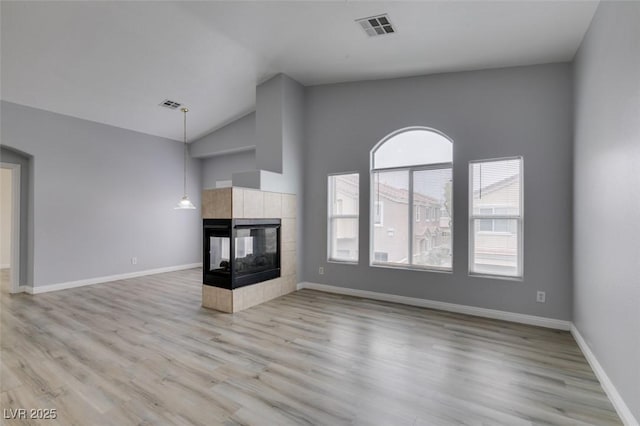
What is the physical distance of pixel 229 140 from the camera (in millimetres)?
7133

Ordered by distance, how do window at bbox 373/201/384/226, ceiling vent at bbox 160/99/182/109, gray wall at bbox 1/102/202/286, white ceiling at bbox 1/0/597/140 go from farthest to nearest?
ceiling vent at bbox 160/99/182/109 < gray wall at bbox 1/102/202/286 < window at bbox 373/201/384/226 < white ceiling at bbox 1/0/597/140

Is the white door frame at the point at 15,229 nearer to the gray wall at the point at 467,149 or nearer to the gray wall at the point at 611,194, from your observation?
the gray wall at the point at 467,149

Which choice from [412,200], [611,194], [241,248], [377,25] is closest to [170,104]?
[241,248]

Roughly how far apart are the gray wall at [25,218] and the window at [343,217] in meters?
5.19

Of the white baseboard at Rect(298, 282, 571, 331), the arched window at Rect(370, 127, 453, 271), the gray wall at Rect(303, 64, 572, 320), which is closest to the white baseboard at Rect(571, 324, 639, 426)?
the white baseboard at Rect(298, 282, 571, 331)

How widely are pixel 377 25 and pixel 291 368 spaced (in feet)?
12.3

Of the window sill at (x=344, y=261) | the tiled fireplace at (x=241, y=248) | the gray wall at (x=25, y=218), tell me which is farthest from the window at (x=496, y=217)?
the gray wall at (x=25, y=218)

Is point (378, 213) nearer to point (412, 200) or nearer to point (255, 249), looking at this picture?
point (412, 200)

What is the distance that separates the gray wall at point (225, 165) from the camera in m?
7.31

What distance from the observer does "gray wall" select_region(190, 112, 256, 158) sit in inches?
268

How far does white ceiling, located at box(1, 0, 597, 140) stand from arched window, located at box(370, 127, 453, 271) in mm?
1110

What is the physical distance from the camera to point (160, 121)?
6371mm

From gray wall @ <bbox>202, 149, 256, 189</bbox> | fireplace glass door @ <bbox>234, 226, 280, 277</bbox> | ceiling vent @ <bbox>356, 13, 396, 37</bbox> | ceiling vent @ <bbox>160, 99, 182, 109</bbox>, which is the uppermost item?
ceiling vent @ <bbox>356, 13, 396, 37</bbox>

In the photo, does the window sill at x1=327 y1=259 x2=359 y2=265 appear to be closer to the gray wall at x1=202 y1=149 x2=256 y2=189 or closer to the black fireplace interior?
the black fireplace interior
